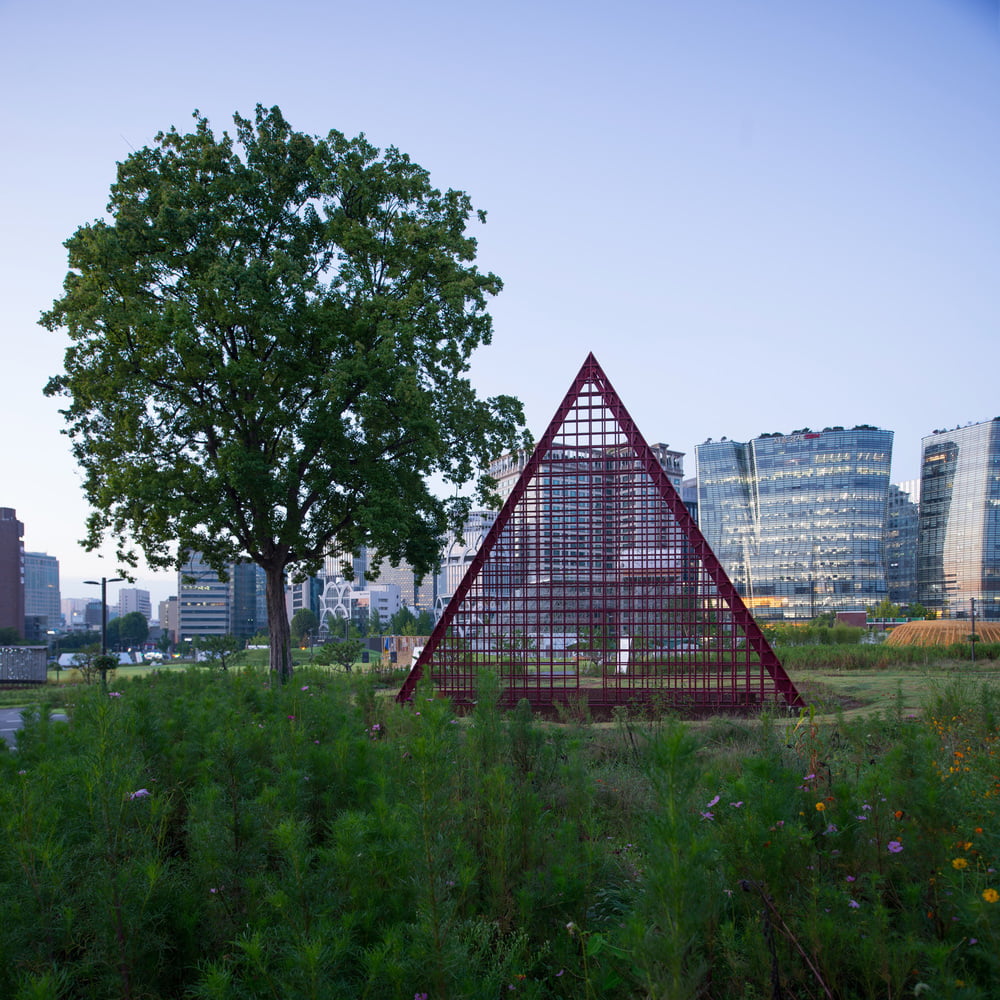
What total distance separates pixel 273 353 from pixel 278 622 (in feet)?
21.6

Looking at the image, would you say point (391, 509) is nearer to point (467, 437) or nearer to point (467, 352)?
point (467, 437)

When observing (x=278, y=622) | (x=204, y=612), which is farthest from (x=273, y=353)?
(x=204, y=612)

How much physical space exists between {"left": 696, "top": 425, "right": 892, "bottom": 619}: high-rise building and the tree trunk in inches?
4304

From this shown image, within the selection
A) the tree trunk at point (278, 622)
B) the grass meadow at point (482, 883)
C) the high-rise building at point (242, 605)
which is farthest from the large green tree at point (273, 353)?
the high-rise building at point (242, 605)

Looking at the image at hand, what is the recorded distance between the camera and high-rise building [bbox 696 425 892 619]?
119438 millimetres

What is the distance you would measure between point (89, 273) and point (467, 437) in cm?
971

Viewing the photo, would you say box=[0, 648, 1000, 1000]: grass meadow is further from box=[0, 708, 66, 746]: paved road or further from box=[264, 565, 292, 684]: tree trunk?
box=[0, 708, 66, 746]: paved road

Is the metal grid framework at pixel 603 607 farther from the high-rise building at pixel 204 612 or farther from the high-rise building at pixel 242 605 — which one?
the high-rise building at pixel 204 612

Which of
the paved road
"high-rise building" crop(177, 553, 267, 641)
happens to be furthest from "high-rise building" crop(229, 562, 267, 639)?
the paved road

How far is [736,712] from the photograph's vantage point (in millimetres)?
15211

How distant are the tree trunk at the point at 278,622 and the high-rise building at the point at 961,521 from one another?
358ft

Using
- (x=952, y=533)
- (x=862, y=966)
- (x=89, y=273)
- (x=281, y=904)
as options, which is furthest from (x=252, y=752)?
(x=952, y=533)

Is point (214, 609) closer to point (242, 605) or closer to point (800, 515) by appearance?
point (242, 605)

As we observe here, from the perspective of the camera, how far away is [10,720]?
21.2m
